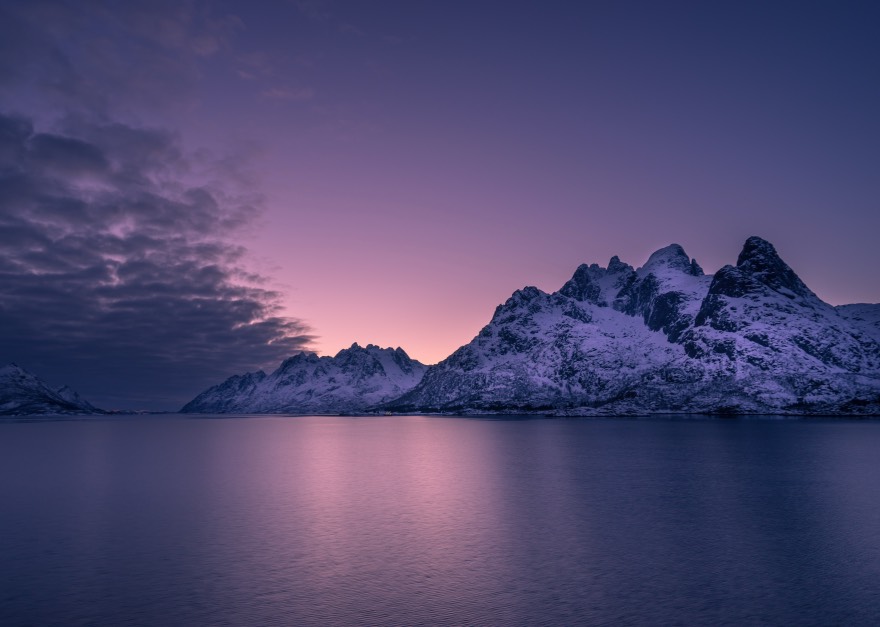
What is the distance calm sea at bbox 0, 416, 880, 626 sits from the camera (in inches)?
1166

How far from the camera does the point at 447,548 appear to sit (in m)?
43.3

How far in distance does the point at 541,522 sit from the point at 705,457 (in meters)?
71.0

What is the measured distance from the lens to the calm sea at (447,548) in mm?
29609

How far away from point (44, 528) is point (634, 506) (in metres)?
53.2

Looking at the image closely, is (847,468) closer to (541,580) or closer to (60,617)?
(541,580)

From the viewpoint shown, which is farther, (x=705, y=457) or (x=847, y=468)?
(x=705, y=457)

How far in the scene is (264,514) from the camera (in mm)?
58062

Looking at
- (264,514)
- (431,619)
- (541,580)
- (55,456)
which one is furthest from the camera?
(55,456)

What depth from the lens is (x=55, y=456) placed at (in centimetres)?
12581

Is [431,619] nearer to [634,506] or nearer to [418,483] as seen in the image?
[634,506]

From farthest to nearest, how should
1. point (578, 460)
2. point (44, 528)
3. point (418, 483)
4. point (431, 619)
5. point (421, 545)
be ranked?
1. point (578, 460)
2. point (418, 483)
3. point (44, 528)
4. point (421, 545)
5. point (431, 619)

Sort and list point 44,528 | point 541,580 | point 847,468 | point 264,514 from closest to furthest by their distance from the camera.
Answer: point 541,580, point 44,528, point 264,514, point 847,468

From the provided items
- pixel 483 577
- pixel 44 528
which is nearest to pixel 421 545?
pixel 483 577

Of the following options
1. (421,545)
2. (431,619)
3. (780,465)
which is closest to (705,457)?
(780,465)
